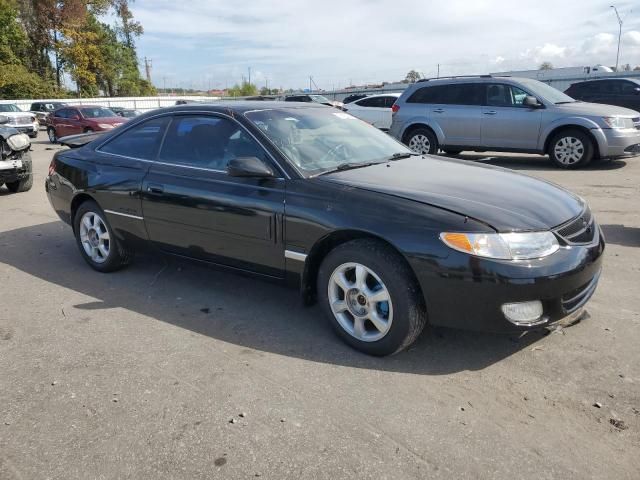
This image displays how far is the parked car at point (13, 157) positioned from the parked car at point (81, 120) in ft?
35.6

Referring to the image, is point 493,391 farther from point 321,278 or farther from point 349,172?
point 349,172

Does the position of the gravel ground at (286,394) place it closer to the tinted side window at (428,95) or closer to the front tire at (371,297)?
the front tire at (371,297)

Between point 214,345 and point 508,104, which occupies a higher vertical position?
point 508,104

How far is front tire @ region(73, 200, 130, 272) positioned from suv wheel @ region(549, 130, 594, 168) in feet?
28.0

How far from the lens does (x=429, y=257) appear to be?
301 cm

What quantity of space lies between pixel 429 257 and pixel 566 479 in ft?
4.08

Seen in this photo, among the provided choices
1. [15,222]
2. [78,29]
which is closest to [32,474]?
[15,222]

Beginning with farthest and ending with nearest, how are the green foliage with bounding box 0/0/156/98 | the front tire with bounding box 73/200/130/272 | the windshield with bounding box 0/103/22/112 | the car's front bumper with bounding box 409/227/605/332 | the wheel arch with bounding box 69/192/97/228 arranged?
the green foliage with bounding box 0/0/156/98 < the windshield with bounding box 0/103/22/112 < the wheel arch with bounding box 69/192/97/228 < the front tire with bounding box 73/200/130/272 < the car's front bumper with bounding box 409/227/605/332

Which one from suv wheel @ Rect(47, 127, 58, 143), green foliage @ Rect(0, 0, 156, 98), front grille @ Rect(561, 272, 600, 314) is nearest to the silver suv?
front grille @ Rect(561, 272, 600, 314)

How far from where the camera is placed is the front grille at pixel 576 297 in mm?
3094

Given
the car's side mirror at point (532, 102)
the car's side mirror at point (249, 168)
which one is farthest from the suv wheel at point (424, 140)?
the car's side mirror at point (249, 168)

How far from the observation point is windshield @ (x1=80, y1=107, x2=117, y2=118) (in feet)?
67.9

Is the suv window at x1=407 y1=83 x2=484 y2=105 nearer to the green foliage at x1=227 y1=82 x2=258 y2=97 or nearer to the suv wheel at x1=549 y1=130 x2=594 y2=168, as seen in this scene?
the suv wheel at x1=549 y1=130 x2=594 y2=168

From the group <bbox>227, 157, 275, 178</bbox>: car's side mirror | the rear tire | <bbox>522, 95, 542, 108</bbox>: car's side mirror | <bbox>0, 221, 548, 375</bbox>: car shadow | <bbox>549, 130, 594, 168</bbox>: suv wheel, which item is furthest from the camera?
<bbox>522, 95, 542, 108</bbox>: car's side mirror
